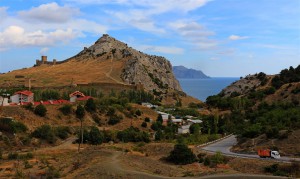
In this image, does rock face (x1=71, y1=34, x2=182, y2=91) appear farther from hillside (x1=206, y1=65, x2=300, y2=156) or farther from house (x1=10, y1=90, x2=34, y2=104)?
house (x1=10, y1=90, x2=34, y2=104)

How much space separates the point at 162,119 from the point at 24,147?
3330cm

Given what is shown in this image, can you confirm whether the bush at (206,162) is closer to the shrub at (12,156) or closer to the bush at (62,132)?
the shrub at (12,156)

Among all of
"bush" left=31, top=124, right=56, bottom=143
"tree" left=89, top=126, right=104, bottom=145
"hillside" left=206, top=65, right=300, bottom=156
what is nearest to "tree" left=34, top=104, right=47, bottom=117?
"bush" left=31, top=124, right=56, bottom=143

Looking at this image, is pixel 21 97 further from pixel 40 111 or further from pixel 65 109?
pixel 40 111

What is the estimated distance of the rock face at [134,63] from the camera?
503 feet

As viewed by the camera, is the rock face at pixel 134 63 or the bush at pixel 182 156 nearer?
the bush at pixel 182 156

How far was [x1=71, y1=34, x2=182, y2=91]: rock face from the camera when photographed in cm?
15344

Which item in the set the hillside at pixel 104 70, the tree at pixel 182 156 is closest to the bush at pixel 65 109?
the tree at pixel 182 156

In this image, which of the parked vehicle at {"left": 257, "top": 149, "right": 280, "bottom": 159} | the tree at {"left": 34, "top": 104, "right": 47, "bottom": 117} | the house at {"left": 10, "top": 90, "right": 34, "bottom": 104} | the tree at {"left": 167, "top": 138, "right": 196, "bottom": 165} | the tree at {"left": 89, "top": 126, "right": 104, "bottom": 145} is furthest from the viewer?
the house at {"left": 10, "top": 90, "right": 34, "bottom": 104}

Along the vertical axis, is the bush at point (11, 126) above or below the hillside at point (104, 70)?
below

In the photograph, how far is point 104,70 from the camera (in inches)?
6161

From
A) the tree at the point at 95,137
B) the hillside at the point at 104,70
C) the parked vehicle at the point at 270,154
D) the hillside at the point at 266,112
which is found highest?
the hillside at the point at 104,70

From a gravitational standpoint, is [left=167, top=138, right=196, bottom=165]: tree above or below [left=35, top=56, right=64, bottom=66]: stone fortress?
below

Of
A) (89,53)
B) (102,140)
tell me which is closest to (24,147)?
(102,140)
